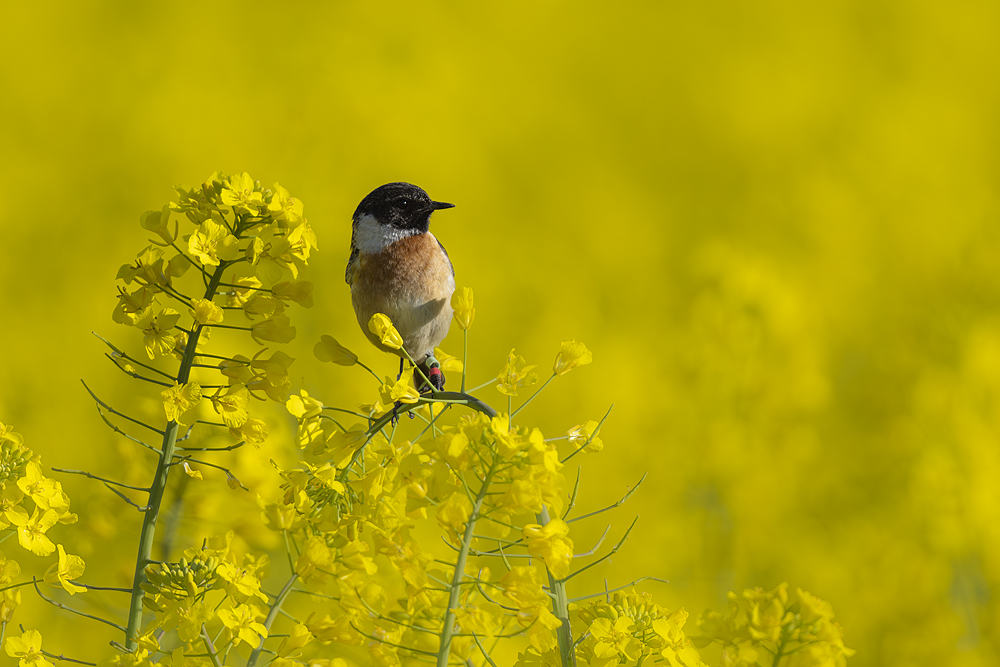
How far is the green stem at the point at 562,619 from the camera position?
86 cm

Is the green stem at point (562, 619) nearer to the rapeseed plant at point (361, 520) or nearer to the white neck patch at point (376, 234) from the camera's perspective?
the rapeseed plant at point (361, 520)

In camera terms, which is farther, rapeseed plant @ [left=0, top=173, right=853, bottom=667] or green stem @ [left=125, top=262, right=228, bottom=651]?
green stem @ [left=125, top=262, right=228, bottom=651]

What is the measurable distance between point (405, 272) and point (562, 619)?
510 millimetres

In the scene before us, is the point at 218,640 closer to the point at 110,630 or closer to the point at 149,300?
the point at 149,300

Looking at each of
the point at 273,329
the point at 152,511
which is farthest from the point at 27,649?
the point at 273,329

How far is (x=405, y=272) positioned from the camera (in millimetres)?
1119

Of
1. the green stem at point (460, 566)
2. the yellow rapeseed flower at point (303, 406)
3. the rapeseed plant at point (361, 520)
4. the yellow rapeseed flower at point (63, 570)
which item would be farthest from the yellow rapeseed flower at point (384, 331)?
the yellow rapeseed flower at point (63, 570)

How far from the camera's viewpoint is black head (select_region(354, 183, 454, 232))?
1.15 meters

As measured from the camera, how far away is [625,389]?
284 centimetres

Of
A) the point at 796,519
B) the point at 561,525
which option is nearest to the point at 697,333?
the point at 796,519

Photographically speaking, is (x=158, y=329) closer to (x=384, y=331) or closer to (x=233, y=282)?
(x=233, y=282)

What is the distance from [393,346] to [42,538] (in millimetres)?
503

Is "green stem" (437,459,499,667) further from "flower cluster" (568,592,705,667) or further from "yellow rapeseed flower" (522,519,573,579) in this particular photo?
"flower cluster" (568,592,705,667)

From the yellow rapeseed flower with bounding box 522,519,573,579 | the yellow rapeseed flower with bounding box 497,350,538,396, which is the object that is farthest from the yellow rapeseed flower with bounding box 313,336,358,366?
the yellow rapeseed flower with bounding box 522,519,573,579
